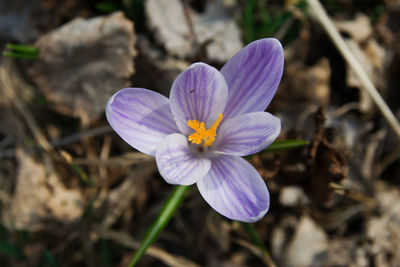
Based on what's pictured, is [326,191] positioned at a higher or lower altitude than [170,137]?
lower

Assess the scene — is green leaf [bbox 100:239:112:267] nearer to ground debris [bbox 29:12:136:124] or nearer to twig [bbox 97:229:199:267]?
twig [bbox 97:229:199:267]

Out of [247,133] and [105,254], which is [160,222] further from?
[105,254]

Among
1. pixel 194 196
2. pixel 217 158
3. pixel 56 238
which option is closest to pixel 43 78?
pixel 56 238

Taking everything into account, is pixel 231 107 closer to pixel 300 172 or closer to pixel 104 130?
pixel 300 172

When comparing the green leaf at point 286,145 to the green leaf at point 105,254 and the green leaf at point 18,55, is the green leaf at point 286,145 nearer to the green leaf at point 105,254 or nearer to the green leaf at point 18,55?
the green leaf at point 105,254

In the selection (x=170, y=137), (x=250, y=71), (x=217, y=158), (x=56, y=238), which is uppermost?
(x=250, y=71)

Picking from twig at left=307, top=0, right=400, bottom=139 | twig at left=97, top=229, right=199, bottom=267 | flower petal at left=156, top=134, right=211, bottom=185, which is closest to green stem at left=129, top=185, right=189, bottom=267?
flower petal at left=156, top=134, right=211, bottom=185

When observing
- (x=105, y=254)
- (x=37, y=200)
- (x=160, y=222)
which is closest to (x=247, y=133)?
(x=160, y=222)
